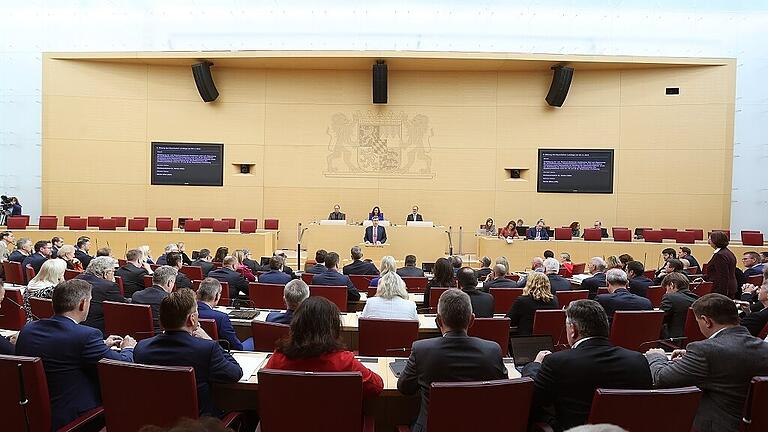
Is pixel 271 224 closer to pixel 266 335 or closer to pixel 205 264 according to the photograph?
pixel 205 264

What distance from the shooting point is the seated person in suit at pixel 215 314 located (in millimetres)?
3934

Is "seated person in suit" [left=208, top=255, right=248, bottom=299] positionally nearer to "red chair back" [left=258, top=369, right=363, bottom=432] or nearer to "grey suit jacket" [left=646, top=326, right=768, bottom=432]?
"red chair back" [left=258, top=369, right=363, bottom=432]

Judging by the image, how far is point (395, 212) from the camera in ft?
50.2

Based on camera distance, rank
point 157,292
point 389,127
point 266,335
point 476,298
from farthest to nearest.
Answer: point 389,127 < point 476,298 < point 157,292 < point 266,335

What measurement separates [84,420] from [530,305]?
11.5 ft

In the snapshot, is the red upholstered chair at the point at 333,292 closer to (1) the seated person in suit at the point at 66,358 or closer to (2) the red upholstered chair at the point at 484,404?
(1) the seated person in suit at the point at 66,358

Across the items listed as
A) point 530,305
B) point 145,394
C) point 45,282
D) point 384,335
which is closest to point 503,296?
point 530,305

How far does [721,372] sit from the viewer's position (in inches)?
107

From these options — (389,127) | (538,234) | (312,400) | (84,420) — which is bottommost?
(84,420)

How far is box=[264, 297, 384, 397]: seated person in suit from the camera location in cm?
266

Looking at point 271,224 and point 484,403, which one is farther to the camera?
point 271,224

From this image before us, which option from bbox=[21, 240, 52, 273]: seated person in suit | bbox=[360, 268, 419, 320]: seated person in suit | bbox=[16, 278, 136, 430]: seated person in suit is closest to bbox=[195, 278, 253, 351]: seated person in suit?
bbox=[16, 278, 136, 430]: seated person in suit

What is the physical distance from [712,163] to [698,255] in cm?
374

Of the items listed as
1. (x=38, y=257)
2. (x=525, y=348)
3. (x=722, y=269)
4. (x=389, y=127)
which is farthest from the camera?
(x=389, y=127)
